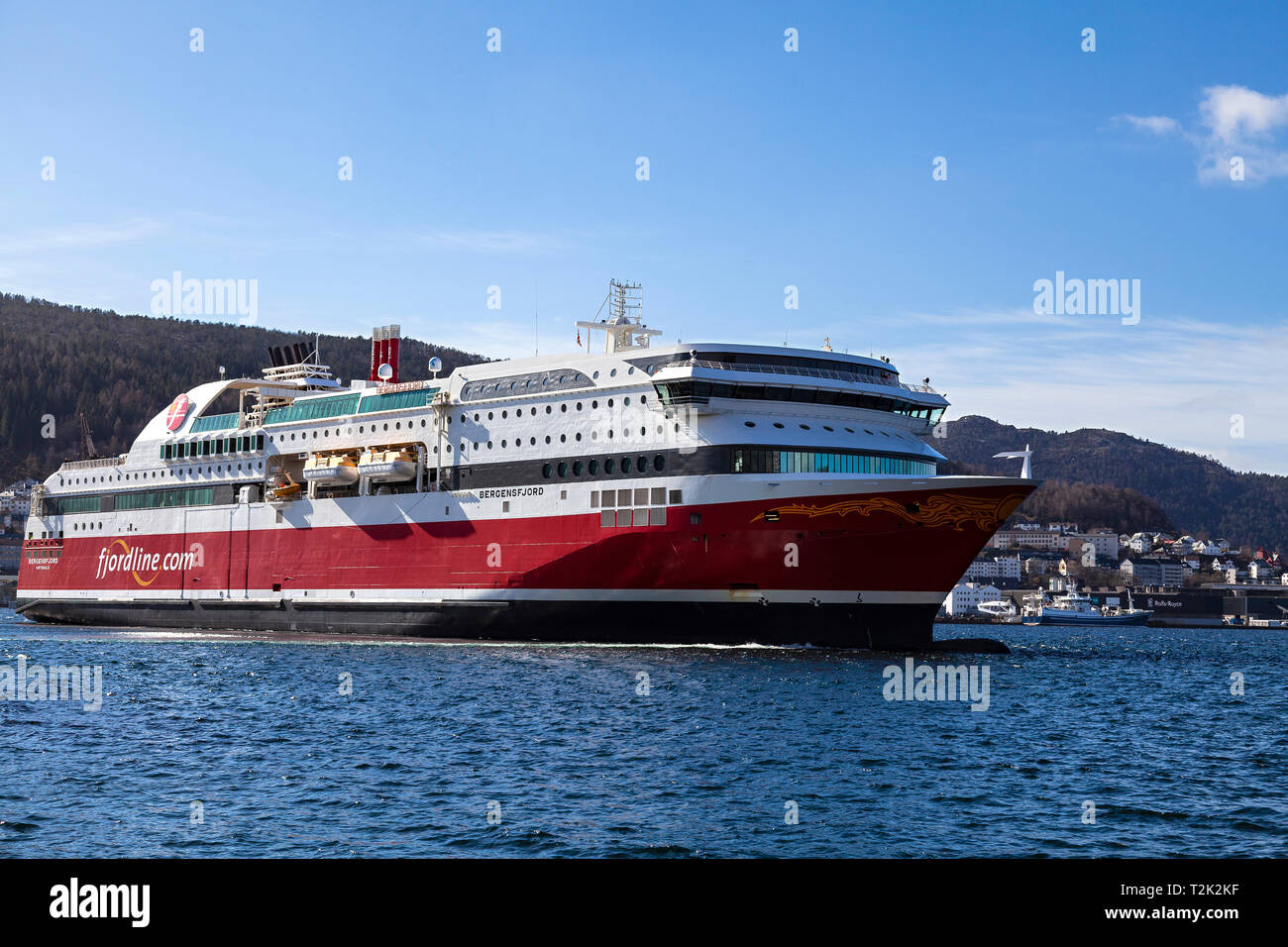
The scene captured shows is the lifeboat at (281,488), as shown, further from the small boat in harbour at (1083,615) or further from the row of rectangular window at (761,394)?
the small boat in harbour at (1083,615)

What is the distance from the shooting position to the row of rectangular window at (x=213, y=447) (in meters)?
53.8

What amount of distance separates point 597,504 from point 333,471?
14.6m

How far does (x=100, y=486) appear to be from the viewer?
61.3m

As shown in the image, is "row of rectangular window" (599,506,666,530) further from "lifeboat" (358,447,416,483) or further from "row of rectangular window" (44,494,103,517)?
"row of rectangular window" (44,494,103,517)

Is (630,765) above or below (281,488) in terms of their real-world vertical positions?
below

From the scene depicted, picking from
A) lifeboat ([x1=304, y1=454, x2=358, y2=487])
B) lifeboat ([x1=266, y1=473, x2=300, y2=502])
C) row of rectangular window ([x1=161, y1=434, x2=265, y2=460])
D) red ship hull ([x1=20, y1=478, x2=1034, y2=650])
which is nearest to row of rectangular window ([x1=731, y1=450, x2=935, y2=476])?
red ship hull ([x1=20, y1=478, x2=1034, y2=650])

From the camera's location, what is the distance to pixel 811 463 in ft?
125

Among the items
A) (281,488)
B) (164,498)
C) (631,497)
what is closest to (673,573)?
(631,497)

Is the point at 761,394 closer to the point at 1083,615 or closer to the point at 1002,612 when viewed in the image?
the point at 1083,615

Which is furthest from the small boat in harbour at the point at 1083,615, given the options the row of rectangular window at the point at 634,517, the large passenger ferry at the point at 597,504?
the row of rectangular window at the point at 634,517

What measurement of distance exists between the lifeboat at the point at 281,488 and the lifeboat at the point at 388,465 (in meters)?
5.12

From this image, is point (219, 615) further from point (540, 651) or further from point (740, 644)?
point (740, 644)

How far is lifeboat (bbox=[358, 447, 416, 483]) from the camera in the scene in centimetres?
4650
